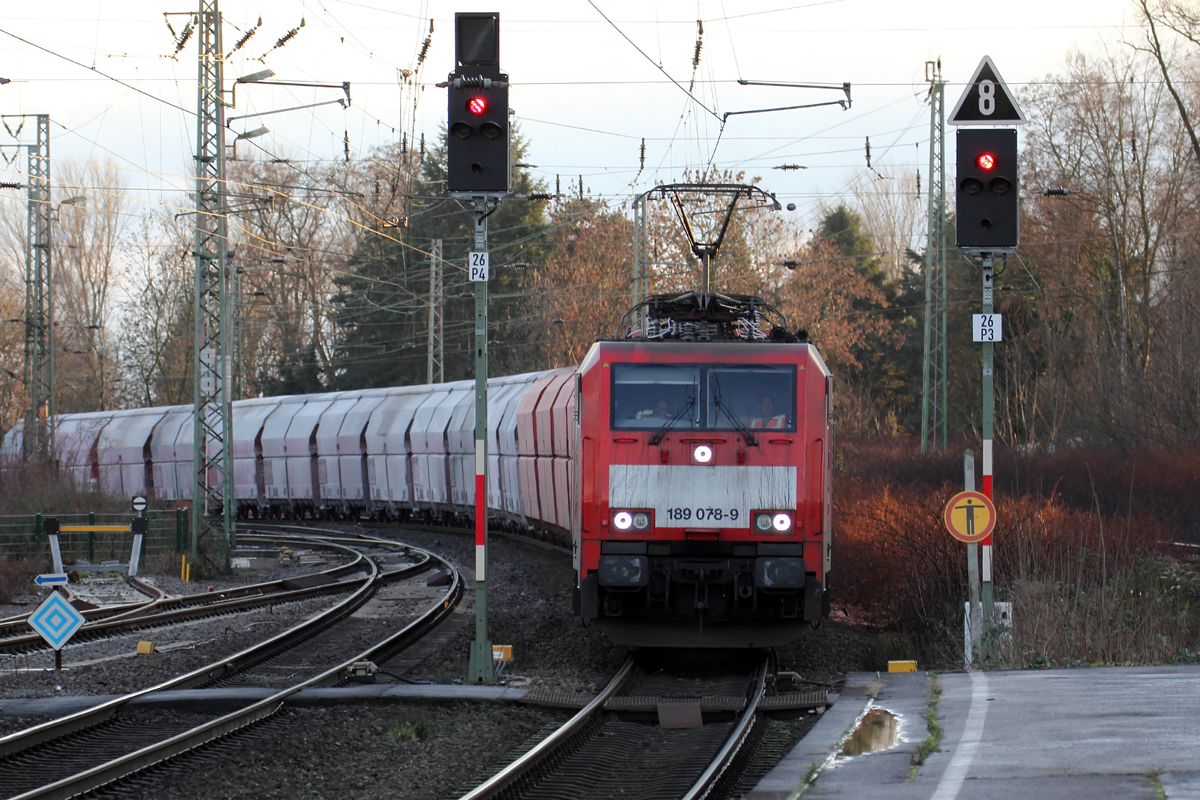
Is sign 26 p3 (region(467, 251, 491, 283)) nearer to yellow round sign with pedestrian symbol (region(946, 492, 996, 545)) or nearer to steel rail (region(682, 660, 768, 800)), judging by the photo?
steel rail (region(682, 660, 768, 800))

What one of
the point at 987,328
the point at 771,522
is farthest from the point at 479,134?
the point at 987,328

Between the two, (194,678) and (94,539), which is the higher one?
(194,678)

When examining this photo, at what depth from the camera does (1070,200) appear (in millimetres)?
38000

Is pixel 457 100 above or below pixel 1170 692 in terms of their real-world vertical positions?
above

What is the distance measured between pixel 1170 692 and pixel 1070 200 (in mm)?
32385

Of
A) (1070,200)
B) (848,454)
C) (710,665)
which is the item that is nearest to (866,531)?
(710,665)

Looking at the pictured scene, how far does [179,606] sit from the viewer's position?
1806 centimetres

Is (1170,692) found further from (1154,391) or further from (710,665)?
(1154,391)

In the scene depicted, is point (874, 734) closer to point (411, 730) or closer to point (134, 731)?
point (411, 730)

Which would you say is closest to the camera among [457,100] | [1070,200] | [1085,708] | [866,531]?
[1085,708]

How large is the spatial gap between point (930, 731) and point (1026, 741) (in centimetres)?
67

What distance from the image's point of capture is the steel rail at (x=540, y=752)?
664 centimetres

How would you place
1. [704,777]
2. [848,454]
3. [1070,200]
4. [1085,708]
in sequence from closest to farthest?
[704,777]
[1085,708]
[848,454]
[1070,200]

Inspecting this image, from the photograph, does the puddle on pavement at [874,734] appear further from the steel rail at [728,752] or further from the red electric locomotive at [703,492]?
the red electric locomotive at [703,492]
